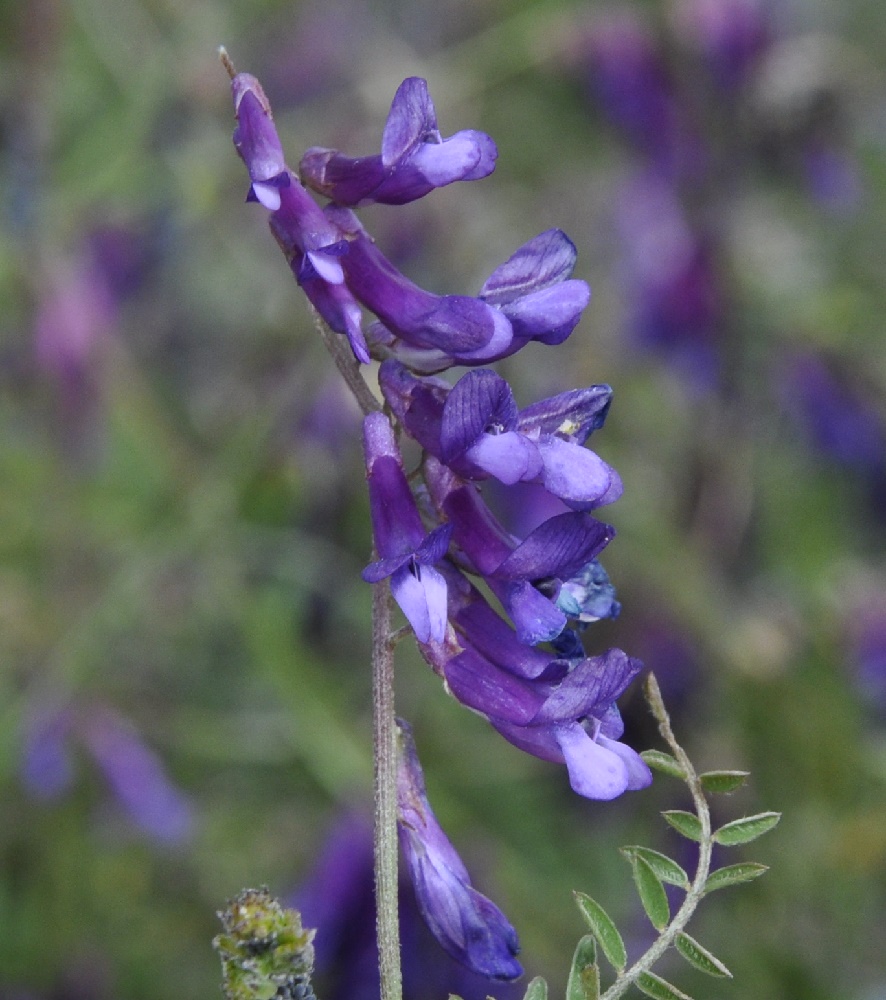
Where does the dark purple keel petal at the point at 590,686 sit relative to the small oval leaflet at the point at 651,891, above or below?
above

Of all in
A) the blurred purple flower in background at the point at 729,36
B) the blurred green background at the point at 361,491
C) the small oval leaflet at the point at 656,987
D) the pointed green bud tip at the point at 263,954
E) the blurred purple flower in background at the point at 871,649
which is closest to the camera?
the pointed green bud tip at the point at 263,954

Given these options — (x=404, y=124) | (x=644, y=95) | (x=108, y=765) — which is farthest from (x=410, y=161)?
(x=644, y=95)

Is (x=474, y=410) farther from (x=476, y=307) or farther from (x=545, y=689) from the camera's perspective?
(x=545, y=689)

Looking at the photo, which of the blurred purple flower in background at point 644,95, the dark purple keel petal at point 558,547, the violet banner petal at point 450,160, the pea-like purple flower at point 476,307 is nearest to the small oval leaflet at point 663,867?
the dark purple keel petal at point 558,547

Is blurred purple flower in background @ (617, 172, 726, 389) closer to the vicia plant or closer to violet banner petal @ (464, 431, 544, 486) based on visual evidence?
the vicia plant

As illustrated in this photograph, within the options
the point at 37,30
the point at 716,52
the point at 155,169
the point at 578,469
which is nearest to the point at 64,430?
the point at 155,169

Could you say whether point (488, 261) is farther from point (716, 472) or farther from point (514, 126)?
point (716, 472)

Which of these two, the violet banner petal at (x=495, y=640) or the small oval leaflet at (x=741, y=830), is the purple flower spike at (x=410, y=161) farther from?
the small oval leaflet at (x=741, y=830)
